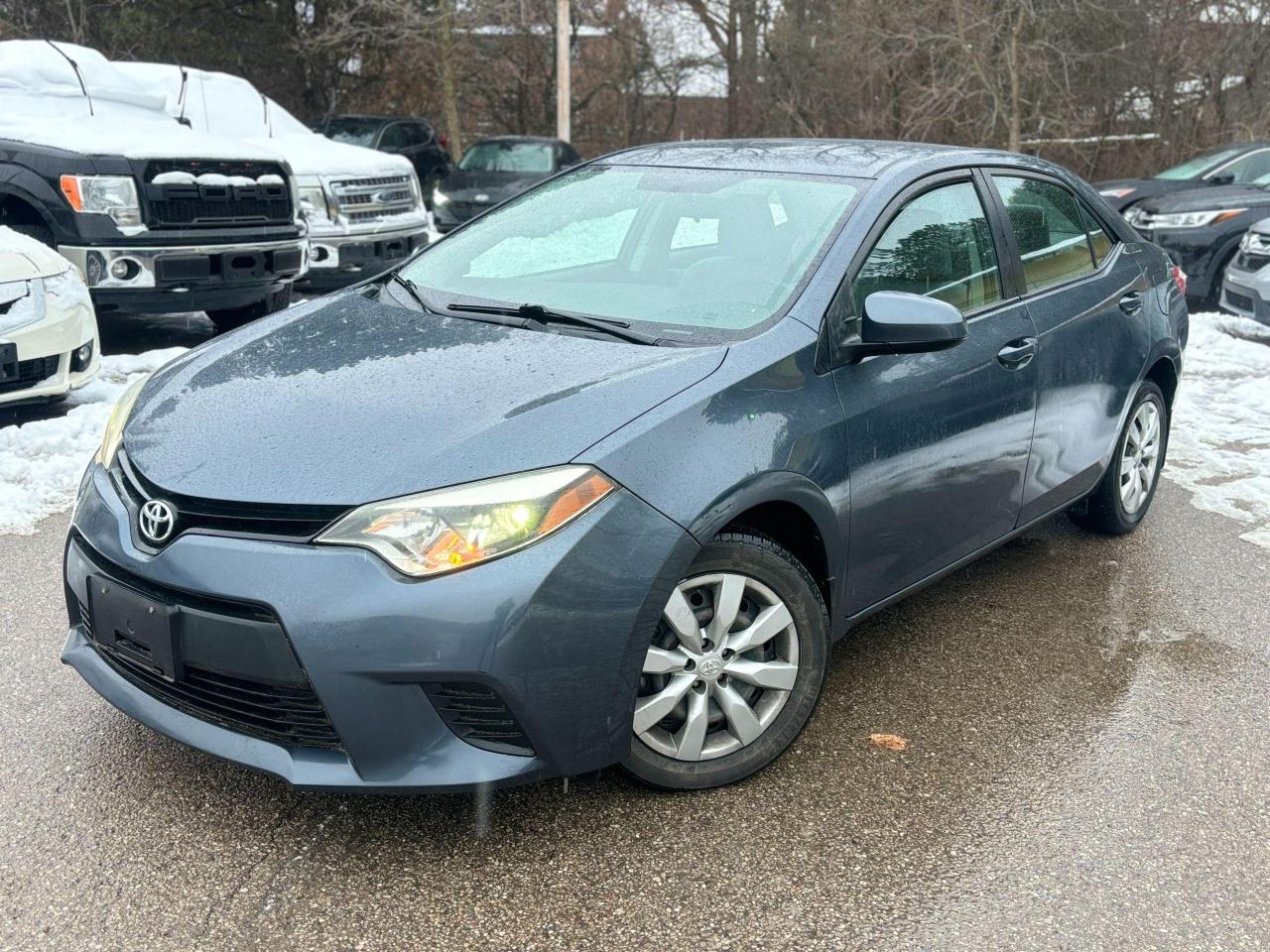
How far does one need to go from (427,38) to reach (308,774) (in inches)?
879

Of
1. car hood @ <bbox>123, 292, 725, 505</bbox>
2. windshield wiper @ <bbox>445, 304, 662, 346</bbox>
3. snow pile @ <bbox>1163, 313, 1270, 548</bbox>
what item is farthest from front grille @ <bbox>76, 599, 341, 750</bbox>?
snow pile @ <bbox>1163, 313, 1270, 548</bbox>

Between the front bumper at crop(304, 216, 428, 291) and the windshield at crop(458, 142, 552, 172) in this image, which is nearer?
the front bumper at crop(304, 216, 428, 291)

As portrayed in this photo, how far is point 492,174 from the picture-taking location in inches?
632

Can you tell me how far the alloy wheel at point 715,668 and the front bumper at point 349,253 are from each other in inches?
272

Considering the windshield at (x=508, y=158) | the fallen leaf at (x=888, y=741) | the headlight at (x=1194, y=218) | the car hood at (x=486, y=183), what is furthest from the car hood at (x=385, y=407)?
the windshield at (x=508, y=158)

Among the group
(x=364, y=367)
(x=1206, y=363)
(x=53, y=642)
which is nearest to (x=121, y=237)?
(x=53, y=642)

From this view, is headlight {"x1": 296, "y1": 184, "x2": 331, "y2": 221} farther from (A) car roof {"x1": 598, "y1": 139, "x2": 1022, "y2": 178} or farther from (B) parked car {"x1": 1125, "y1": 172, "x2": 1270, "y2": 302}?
(B) parked car {"x1": 1125, "y1": 172, "x2": 1270, "y2": 302}

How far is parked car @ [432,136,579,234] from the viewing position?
1550 cm

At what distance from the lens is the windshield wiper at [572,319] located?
306 cm

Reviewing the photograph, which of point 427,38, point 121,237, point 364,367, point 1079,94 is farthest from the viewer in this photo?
point 427,38

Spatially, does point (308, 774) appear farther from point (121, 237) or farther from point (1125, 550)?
point (121, 237)

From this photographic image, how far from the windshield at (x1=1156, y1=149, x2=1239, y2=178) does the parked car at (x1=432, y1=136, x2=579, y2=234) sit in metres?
7.29

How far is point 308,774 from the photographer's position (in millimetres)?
2469

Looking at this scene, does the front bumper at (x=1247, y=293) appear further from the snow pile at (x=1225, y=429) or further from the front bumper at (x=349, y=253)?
the front bumper at (x=349, y=253)
